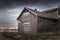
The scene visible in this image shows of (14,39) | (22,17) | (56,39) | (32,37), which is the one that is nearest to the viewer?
(14,39)

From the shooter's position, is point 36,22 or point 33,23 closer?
point 36,22

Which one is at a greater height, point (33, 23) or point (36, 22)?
point (36, 22)

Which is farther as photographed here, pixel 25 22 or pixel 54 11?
Result: pixel 54 11

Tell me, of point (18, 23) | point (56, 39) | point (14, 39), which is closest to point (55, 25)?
point (18, 23)

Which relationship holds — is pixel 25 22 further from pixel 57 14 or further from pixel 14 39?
pixel 14 39

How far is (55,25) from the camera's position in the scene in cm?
2842

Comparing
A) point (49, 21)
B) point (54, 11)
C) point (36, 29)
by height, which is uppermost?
point (54, 11)

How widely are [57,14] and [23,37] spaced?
25377mm

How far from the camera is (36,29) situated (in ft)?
83.0

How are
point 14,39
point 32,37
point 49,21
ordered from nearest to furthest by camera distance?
point 14,39 → point 32,37 → point 49,21

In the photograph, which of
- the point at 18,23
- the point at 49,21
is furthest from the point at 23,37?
the point at 18,23

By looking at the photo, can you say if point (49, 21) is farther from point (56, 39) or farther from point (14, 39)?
point (14, 39)

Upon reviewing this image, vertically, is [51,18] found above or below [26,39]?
above

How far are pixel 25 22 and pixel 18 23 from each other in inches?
130
